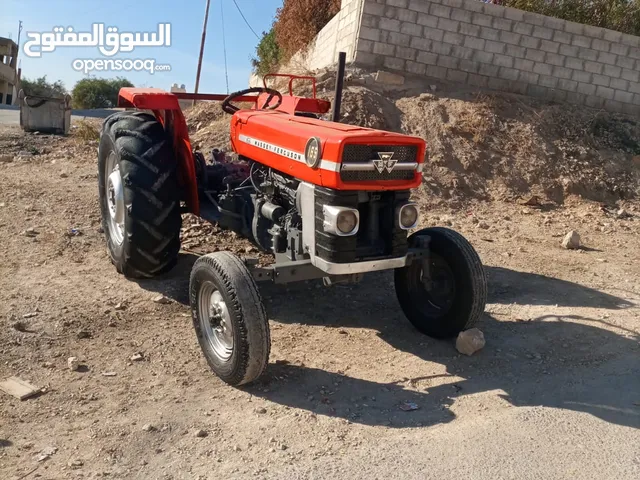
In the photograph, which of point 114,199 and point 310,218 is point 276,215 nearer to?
point 310,218

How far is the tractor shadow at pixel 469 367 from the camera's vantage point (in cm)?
344

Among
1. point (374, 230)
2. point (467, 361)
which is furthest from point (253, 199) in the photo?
point (467, 361)

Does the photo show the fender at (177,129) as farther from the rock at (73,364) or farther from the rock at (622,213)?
the rock at (622,213)

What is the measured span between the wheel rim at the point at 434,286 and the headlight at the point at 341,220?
34.2 inches

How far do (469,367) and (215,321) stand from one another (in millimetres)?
1669

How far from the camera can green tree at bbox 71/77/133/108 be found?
4242 cm

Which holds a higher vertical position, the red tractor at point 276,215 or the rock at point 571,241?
the red tractor at point 276,215

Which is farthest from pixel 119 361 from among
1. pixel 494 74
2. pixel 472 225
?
pixel 494 74

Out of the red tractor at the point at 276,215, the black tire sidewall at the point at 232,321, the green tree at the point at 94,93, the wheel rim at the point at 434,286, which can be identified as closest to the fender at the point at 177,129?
the red tractor at the point at 276,215

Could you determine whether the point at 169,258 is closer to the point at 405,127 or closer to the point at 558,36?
the point at 405,127

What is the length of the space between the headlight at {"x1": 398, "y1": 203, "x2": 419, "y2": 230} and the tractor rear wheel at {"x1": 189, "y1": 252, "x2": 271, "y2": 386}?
99 cm

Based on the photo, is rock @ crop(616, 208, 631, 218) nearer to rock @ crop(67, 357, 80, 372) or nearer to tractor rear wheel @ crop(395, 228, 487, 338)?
tractor rear wheel @ crop(395, 228, 487, 338)

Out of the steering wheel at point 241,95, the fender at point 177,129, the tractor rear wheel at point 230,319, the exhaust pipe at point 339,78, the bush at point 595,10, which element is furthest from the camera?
the bush at point 595,10

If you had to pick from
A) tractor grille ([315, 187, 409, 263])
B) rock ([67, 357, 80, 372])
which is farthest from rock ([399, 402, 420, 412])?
rock ([67, 357, 80, 372])
